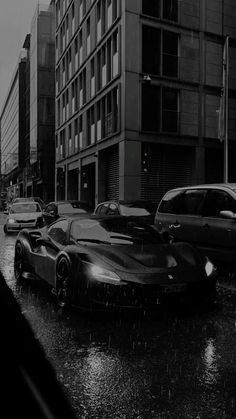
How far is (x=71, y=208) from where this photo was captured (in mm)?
19438

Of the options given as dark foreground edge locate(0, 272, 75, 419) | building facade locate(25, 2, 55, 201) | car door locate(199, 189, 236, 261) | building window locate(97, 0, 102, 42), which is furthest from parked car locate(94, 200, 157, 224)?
building facade locate(25, 2, 55, 201)

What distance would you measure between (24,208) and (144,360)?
1846 centimetres

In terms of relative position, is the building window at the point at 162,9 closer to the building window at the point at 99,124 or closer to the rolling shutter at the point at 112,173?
the building window at the point at 99,124

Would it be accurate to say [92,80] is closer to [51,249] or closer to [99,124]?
[99,124]

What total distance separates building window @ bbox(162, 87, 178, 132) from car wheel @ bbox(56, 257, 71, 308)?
2179 cm

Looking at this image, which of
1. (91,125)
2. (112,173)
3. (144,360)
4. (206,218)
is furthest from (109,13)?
(144,360)

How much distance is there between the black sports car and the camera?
5.25 meters

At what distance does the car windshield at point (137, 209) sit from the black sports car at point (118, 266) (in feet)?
25.5

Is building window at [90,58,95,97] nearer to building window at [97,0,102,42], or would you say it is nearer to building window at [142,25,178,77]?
building window at [97,0,102,42]

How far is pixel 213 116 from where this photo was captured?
93.6ft

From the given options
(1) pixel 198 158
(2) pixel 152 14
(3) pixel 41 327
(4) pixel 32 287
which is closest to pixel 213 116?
(1) pixel 198 158

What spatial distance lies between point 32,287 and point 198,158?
21.8m

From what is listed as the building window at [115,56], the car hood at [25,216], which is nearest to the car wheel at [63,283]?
the car hood at [25,216]

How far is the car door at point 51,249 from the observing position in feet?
21.5
